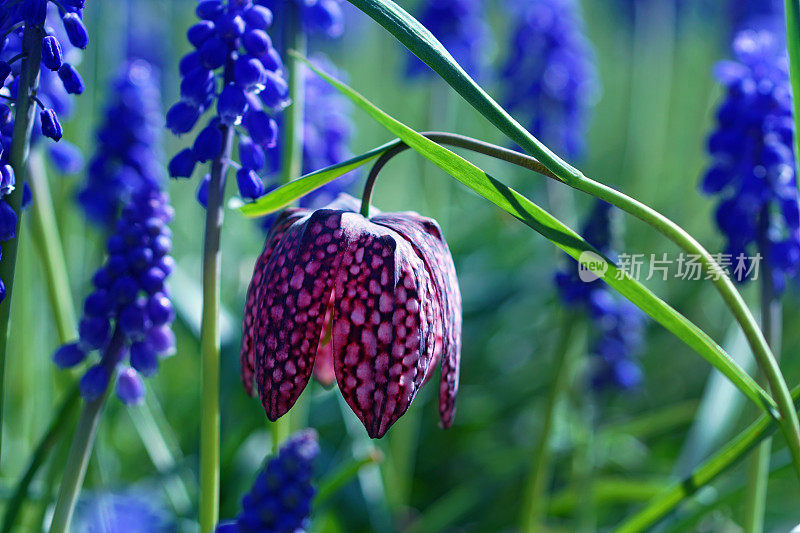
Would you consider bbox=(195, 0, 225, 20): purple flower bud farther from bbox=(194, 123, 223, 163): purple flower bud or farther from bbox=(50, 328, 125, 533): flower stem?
bbox=(50, 328, 125, 533): flower stem

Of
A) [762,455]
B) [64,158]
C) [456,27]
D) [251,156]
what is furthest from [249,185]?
[456,27]

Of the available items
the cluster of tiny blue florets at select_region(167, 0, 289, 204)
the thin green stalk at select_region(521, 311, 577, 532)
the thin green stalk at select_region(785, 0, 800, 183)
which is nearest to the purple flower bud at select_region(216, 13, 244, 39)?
the cluster of tiny blue florets at select_region(167, 0, 289, 204)

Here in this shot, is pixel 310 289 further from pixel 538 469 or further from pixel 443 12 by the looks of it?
pixel 443 12

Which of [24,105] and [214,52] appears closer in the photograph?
[24,105]

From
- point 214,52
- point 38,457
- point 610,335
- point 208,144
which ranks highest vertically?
point 214,52

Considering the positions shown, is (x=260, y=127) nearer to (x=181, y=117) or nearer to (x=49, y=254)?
(x=181, y=117)

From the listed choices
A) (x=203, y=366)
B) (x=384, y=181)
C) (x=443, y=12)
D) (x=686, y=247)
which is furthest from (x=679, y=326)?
(x=384, y=181)
